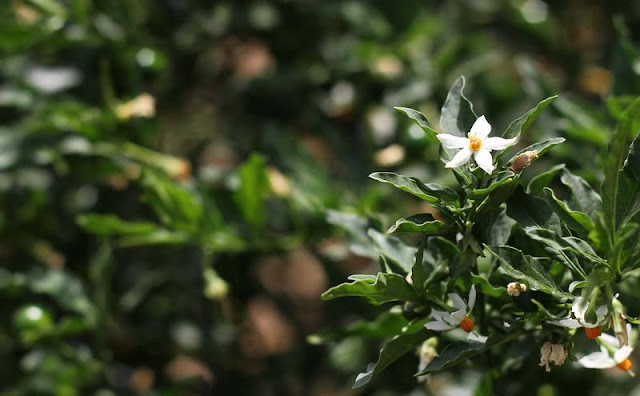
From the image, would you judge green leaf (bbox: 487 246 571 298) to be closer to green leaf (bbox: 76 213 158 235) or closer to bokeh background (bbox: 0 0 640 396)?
bokeh background (bbox: 0 0 640 396)

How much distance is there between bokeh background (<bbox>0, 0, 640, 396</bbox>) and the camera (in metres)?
1.36

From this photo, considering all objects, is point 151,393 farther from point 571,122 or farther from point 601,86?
point 601,86

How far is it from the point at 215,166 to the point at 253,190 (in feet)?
1.29

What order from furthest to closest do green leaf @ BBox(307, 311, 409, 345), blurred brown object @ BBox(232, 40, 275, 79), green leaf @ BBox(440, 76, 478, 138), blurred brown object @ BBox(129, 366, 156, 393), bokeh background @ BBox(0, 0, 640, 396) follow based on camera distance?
blurred brown object @ BBox(232, 40, 275, 79) → blurred brown object @ BBox(129, 366, 156, 393) → bokeh background @ BBox(0, 0, 640, 396) → green leaf @ BBox(307, 311, 409, 345) → green leaf @ BBox(440, 76, 478, 138)

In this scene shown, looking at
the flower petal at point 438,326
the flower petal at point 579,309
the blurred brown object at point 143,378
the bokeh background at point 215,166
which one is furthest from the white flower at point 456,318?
the blurred brown object at point 143,378

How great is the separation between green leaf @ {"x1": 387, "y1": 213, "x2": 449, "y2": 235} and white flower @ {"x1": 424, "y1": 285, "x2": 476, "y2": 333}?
72mm

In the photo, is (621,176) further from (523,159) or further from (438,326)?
(438,326)

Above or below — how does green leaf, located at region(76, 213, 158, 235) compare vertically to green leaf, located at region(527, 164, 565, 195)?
above

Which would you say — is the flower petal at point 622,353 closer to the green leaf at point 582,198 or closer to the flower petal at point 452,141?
the green leaf at point 582,198

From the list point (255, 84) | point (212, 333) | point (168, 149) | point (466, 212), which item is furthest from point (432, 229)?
point (168, 149)

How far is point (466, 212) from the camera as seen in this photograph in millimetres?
766

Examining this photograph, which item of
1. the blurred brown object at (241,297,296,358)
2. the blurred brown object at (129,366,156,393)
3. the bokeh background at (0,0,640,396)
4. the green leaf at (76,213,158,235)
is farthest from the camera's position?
the blurred brown object at (241,297,296,358)

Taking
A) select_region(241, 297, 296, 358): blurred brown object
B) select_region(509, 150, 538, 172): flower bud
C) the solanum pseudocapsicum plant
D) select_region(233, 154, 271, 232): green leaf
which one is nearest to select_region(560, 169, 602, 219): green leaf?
the solanum pseudocapsicum plant

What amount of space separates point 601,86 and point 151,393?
125cm
